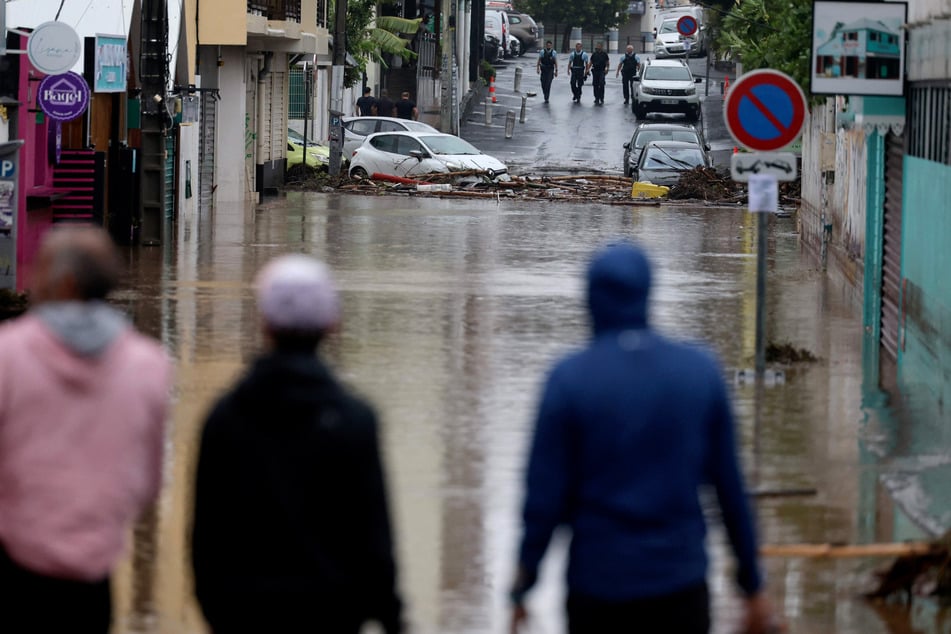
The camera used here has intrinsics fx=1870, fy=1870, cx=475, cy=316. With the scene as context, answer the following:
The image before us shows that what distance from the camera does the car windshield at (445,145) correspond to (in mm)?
40906

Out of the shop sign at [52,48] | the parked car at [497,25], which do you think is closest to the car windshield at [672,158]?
the shop sign at [52,48]

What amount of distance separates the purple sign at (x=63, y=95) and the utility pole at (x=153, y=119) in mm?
4182

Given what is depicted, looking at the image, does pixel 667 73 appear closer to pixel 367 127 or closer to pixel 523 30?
pixel 367 127

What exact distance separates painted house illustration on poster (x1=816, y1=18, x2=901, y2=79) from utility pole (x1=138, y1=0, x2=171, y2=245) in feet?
39.8

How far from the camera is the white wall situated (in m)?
36.4

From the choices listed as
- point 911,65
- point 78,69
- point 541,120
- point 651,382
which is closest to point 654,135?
point 541,120

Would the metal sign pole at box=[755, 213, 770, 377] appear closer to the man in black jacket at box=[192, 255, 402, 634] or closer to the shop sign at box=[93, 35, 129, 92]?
the man in black jacket at box=[192, 255, 402, 634]

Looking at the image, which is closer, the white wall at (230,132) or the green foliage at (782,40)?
the green foliage at (782,40)

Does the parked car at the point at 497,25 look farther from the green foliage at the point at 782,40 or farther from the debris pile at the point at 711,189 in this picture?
the green foliage at the point at 782,40

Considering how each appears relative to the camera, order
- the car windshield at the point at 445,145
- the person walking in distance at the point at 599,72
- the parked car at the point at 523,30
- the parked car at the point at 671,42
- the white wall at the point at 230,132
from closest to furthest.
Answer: the white wall at the point at 230,132
the car windshield at the point at 445,145
the person walking in distance at the point at 599,72
the parked car at the point at 671,42
the parked car at the point at 523,30

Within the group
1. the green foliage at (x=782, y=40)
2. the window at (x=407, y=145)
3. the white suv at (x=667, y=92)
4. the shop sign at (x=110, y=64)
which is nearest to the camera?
the shop sign at (x=110, y=64)

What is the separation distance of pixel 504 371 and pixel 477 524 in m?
5.05

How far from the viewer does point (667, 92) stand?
56.7m

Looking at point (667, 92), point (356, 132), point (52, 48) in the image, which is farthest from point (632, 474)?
point (667, 92)
